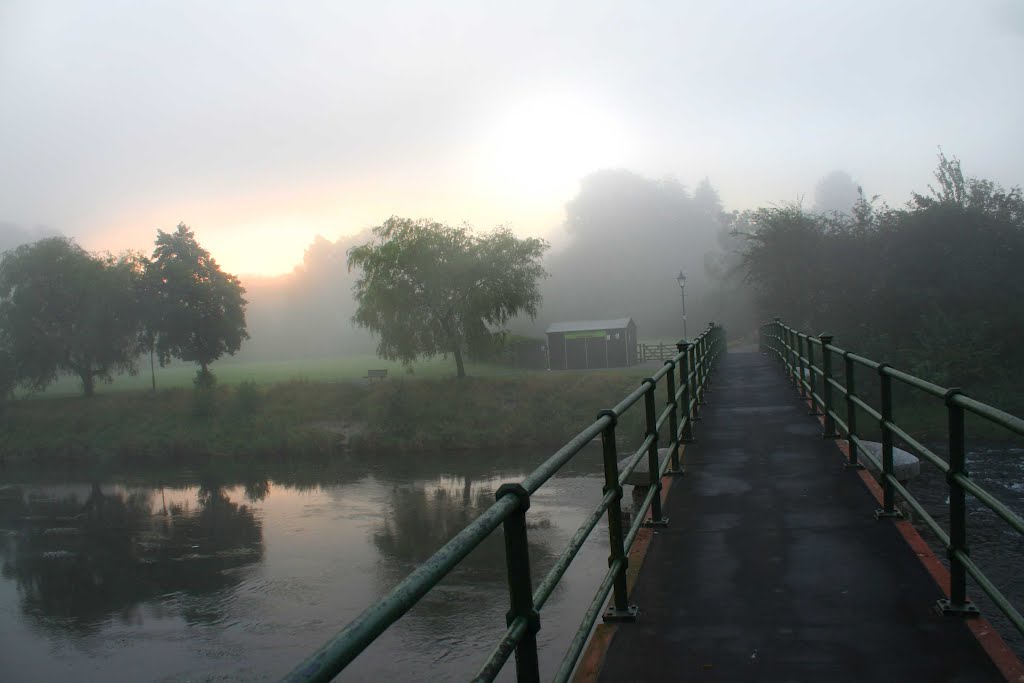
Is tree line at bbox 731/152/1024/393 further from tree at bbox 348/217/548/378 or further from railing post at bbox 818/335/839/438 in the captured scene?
railing post at bbox 818/335/839/438

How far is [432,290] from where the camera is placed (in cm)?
4281

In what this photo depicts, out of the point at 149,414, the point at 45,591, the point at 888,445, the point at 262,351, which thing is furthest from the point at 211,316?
the point at 262,351

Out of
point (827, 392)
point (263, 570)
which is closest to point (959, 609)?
point (827, 392)

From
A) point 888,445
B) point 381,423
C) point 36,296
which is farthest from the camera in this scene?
point 36,296

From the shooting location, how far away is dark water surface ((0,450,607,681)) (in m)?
16.4

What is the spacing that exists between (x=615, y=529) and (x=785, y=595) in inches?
47.3

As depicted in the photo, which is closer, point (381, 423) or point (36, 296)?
point (381, 423)

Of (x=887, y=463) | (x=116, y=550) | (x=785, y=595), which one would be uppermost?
(x=887, y=463)

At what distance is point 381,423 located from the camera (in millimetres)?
41281

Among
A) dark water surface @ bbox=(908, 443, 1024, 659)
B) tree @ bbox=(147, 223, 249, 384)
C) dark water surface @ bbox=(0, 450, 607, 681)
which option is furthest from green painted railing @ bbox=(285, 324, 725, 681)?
tree @ bbox=(147, 223, 249, 384)

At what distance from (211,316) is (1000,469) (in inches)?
1782

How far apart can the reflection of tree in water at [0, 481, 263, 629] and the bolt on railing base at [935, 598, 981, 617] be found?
18.4m

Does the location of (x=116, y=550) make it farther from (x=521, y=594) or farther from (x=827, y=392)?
(x=521, y=594)

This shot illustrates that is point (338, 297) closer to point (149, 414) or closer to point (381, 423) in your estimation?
point (149, 414)
